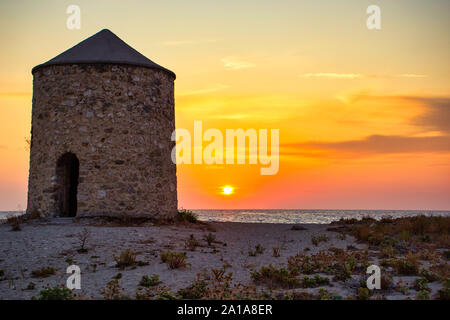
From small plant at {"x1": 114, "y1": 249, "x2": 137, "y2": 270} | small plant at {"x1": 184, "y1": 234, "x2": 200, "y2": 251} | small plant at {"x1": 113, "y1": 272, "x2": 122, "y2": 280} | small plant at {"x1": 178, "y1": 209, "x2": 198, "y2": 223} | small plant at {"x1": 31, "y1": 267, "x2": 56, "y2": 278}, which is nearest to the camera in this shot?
small plant at {"x1": 113, "y1": 272, "x2": 122, "y2": 280}

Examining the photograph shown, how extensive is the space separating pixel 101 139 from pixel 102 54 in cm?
338

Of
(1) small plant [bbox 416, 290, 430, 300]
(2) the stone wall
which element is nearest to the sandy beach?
(1) small plant [bbox 416, 290, 430, 300]

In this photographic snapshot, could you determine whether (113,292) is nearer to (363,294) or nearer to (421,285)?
(363,294)

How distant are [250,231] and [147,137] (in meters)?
5.89

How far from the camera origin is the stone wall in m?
16.5

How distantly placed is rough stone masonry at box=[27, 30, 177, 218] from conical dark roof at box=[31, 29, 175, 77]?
38 mm

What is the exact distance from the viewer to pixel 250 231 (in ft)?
63.0

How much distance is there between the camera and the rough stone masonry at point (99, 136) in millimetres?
16531

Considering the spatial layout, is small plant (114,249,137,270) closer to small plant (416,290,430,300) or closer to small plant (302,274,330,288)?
small plant (302,274,330,288)

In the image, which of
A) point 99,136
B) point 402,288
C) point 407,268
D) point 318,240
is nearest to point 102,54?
point 99,136

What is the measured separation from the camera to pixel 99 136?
1661 centimetres

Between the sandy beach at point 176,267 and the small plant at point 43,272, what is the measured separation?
24 millimetres

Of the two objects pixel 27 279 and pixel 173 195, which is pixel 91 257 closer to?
pixel 27 279
